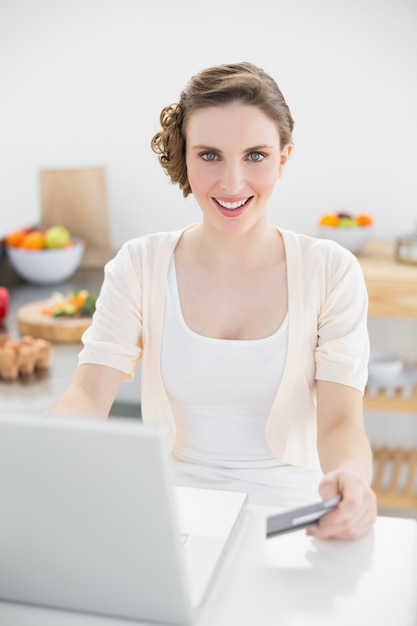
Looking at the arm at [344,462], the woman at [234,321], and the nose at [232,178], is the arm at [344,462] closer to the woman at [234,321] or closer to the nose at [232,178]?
the woman at [234,321]

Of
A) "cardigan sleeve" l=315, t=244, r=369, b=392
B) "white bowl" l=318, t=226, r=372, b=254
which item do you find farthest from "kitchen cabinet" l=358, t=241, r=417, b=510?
"cardigan sleeve" l=315, t=244, r=369, b=392

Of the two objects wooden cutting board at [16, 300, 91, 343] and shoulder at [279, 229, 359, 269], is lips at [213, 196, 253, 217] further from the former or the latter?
wooden cutting board at [16, 300, 91, 343]

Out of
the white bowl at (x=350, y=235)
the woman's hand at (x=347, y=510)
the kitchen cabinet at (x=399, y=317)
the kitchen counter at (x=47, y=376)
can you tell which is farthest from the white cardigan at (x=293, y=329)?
the white bowl at (x=350, y=235)

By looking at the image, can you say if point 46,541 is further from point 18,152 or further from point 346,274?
point 18,152

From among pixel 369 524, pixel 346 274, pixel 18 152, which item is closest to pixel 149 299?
pixel 346 274

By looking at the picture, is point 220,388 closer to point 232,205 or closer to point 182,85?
point 232,205

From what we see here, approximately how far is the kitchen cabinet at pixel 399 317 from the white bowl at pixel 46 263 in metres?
0.97

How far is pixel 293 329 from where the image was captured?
4.78ft

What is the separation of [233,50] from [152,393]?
1755 millimetres

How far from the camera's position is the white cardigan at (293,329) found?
146 centimetres

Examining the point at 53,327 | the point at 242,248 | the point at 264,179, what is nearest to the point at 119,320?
the point at 242,248

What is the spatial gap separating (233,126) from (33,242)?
1.69 meters

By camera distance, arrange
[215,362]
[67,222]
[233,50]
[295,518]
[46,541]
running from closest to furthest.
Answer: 1. [46,541]
2. [295,518]
3. [215,362]
4. [233,50]
5. [67,222]

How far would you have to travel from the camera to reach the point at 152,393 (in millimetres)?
1547
